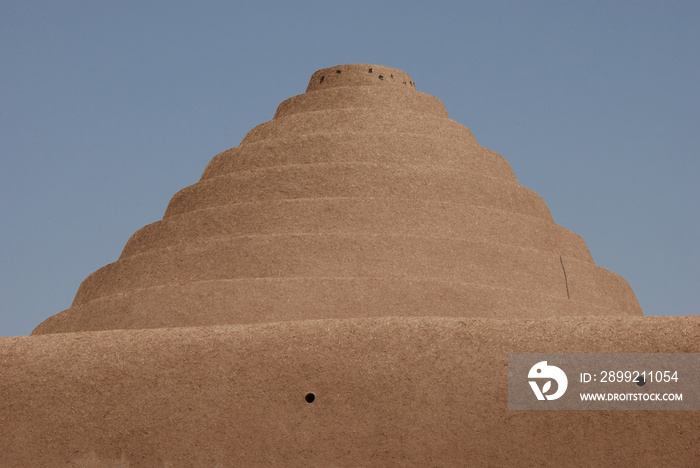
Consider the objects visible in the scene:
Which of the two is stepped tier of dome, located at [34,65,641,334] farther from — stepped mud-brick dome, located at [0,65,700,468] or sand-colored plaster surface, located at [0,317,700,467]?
sand-colored plaster surface, located at [0,317,700,467]

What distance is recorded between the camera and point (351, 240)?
1972 centimetres

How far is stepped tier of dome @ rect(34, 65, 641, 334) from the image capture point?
1892cm

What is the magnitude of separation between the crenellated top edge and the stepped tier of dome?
687 mm

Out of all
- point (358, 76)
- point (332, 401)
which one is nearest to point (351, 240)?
point (332, 401)

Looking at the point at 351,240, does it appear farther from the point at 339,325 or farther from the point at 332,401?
the point at 332,401

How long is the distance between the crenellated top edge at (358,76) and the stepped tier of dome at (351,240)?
2.25ft

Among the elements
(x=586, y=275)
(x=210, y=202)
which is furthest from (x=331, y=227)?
(x=586, y=275)

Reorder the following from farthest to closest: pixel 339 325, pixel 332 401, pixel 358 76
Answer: pixel 358 76 → pixel 339 325 → pixel 332 401

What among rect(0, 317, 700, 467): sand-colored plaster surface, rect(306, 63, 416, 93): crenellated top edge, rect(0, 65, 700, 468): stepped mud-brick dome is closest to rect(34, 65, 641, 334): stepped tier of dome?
rect(0, 65, 700, 468): stepped mud-brick dome

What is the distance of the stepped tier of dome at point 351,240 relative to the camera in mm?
18922

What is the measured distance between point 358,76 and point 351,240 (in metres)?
7.47

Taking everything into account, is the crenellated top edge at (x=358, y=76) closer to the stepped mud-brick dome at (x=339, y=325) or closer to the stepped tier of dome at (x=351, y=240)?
the stepped tier of dome at (x=351, y=240)

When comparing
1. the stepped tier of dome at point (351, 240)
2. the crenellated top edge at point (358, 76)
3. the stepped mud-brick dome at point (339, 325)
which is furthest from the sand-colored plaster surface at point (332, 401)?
the crenellated top edge at point (358, 76)

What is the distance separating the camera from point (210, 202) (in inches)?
875
